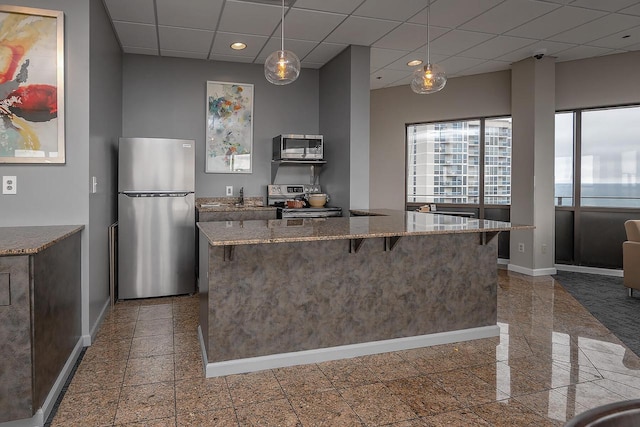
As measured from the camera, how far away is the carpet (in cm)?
342

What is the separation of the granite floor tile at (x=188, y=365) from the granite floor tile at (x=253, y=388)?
0.21 metres

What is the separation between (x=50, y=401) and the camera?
2160 mm

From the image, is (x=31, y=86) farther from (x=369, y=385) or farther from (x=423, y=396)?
(x=423, y=396)

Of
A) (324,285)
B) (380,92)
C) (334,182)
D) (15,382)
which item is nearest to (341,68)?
(334,182)

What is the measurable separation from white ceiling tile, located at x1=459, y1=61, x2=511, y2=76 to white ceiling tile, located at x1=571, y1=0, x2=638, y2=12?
1.73m

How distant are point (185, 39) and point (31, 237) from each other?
298cm

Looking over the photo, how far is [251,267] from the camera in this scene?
265 cm

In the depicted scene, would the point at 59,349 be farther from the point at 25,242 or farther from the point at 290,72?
the point at 290,72

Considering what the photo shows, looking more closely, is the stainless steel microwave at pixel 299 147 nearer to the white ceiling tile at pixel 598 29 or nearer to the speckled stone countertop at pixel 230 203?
the speckled stone countertop at pixel 230 203

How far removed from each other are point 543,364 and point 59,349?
9.44 ft

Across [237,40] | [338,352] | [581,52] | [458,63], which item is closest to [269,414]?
[338,352]

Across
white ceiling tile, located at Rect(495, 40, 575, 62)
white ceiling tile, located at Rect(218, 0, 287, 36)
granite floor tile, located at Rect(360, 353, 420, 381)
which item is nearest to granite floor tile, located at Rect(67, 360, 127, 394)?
granite floor tile, located at Rect(360, 353, 420, 381)

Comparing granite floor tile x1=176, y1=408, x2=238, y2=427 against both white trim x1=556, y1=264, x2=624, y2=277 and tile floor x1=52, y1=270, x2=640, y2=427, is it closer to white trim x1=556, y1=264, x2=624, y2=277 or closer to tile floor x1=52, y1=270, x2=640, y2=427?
tile floor x1=52, y1=270, x2=640, y2=427

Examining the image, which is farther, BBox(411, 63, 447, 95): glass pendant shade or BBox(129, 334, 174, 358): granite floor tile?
BBox(411, 63, 447, 95): glass pendant shade
